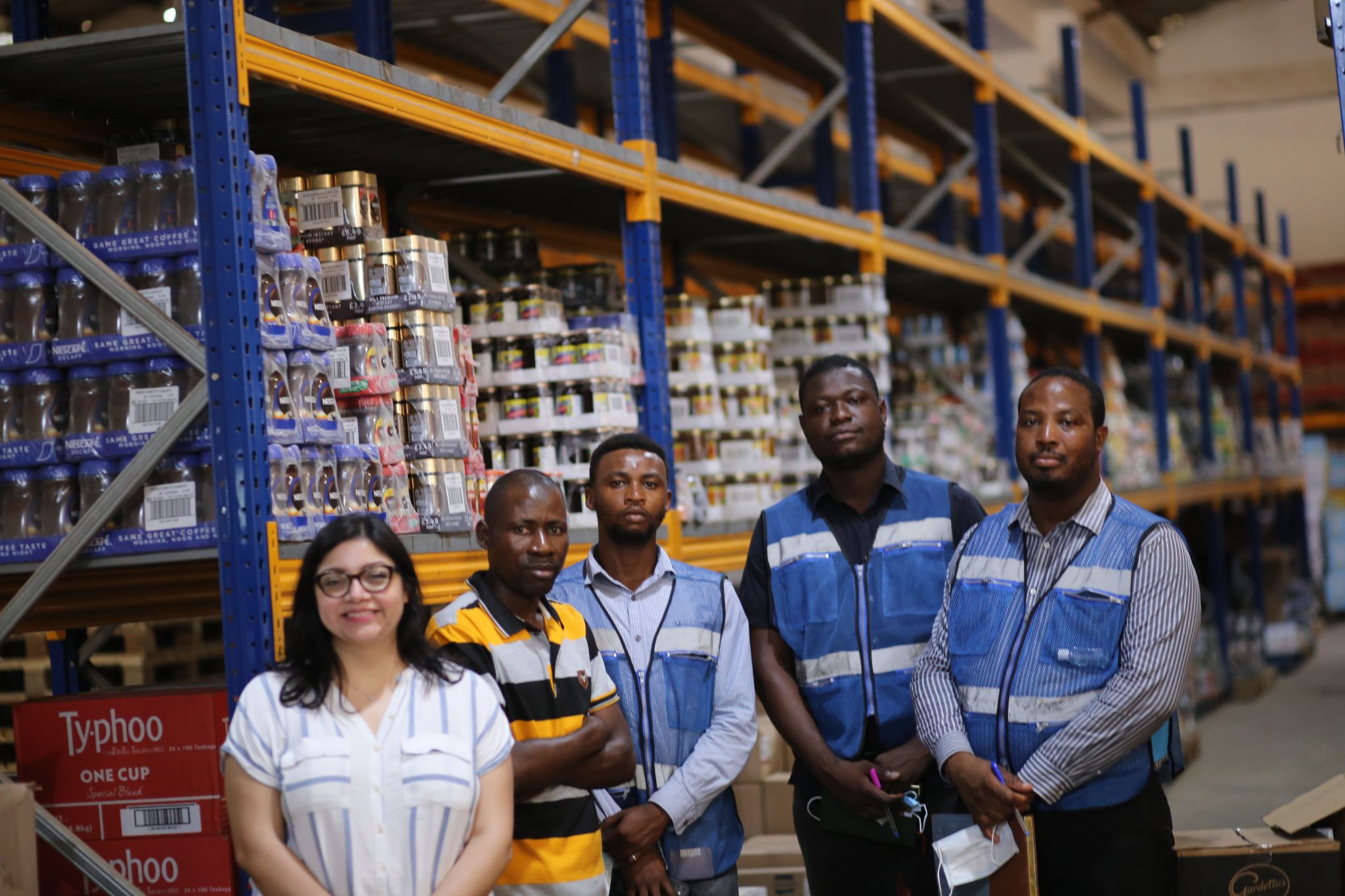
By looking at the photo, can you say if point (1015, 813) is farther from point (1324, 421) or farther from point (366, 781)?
point (1324, 421)

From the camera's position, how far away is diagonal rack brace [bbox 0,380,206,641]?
3471mm

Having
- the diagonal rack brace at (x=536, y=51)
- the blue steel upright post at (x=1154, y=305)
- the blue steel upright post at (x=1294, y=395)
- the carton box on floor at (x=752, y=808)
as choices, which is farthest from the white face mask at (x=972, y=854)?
the blue steel upright post at (x=1294, y=395)

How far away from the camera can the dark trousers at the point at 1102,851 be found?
3.53m

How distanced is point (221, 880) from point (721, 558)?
9.13 feet

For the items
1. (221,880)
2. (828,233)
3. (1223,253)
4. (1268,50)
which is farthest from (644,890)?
(1268,50)

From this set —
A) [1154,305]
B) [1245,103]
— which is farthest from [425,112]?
[1245,103]

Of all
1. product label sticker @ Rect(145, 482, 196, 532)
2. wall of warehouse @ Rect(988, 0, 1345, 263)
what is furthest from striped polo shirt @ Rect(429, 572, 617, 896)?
wall of warehouse @ Rect(988, 0, 1345, 263)

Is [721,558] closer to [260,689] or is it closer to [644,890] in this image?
[644,890]

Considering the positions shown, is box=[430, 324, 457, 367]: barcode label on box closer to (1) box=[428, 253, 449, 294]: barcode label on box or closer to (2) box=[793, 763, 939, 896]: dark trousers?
(1) box=[428, 253, 449, 294]: barcode label on box

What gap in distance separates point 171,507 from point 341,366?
0.80 metres

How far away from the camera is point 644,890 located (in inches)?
141

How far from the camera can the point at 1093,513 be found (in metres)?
3.61

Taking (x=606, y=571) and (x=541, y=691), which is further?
(x=606, y=571)

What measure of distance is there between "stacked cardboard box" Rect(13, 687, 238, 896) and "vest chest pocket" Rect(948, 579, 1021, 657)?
1.78 metres
